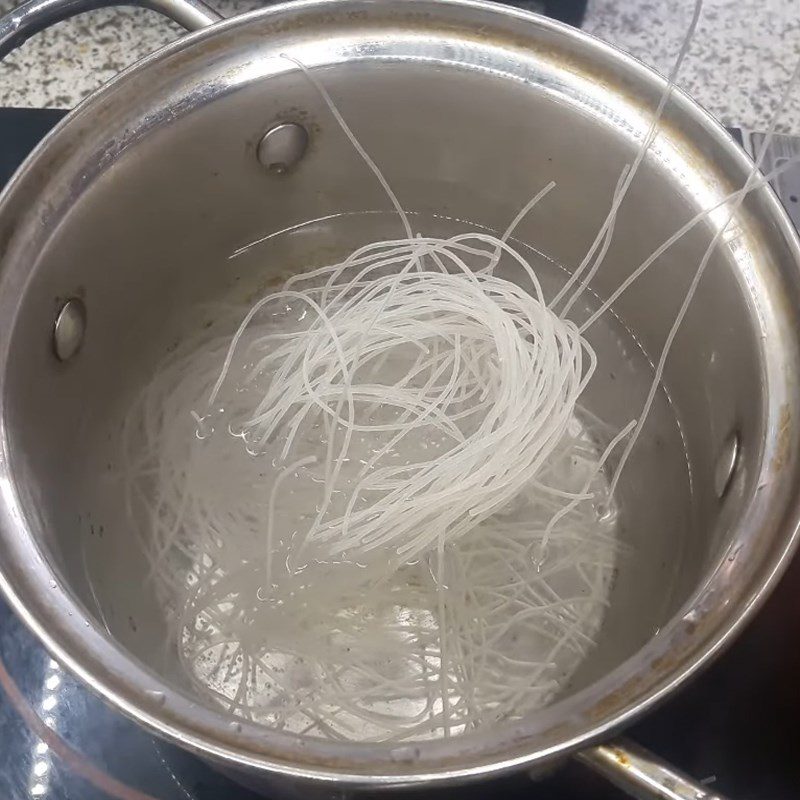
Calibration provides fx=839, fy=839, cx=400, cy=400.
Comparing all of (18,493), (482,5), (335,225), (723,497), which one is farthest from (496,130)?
(18,493)

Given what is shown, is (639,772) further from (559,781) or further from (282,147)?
(282,147)

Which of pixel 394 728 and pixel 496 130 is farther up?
pixel 496 130

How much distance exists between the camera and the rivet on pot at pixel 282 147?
→ 77cm

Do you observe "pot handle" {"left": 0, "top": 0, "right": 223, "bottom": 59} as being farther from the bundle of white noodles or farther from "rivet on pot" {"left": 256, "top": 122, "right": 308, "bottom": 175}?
the bundle of white noodles

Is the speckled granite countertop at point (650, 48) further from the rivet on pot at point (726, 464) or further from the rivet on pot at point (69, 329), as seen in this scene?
the rivet on pot at point (726, 464)

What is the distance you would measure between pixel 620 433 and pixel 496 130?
12.5 inches

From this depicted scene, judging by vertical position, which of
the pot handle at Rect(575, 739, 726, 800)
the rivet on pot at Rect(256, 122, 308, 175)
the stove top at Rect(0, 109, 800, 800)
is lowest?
the stove top at Rect(0, 109, 800, 800)

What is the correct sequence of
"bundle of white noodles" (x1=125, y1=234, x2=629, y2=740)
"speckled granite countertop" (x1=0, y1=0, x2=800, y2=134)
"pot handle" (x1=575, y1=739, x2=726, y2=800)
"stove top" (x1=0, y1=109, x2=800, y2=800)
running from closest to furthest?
"pot handle" (x1=575, y1=739, x2=726, y2=800) < "stove top" (x1=0, y1=109, x2=800, y2=800) < "bundle of white noodles" (x1=125, y1=234, x2=629, y2=740) < "speckled granite countertop" (x1=0, y1=0, x2=800, y2=134)

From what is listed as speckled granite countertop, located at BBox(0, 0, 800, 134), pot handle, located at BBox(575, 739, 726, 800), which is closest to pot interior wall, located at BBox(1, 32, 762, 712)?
pot handle, located at BBox(575, 739, 726, 800)

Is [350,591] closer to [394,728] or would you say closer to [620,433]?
[394,728]

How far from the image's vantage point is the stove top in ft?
2.13

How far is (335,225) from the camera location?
939mm

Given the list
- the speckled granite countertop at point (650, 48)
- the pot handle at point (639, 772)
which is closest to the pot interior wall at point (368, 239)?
the pot handle at point (639, 772)

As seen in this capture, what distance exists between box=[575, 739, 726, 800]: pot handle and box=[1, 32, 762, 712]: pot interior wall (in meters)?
0.17
